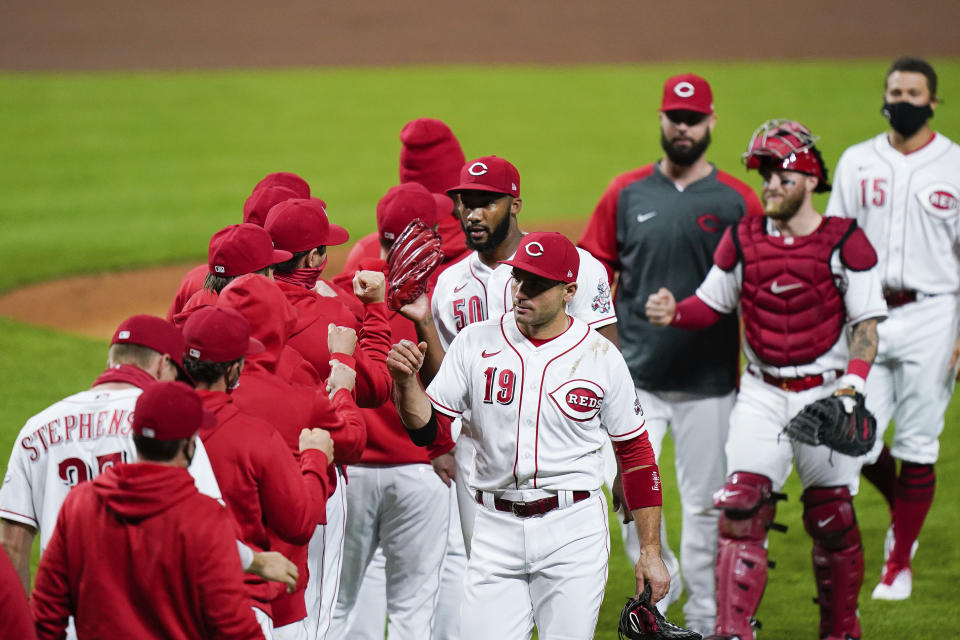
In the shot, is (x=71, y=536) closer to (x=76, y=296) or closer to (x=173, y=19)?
(x=76, y=296)

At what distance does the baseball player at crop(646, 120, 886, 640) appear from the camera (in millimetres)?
5070

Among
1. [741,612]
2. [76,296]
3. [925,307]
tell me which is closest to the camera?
[741,612]

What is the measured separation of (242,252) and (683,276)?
2.48 meters

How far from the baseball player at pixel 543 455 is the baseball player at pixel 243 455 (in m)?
0.72

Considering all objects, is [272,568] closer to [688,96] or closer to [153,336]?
[153,336]

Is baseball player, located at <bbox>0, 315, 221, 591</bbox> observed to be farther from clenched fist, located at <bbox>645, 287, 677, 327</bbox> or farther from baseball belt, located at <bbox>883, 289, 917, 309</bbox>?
baseball belt, located at <bbox>883, 289, 917, 309</bbox>

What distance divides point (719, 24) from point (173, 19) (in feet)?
38.4

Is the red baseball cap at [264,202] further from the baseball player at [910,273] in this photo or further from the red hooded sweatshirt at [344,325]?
the baseball player at [910,273]

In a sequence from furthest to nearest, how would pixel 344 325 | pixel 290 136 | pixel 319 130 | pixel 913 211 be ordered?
1. pixel 319 130
2. pixel 290 136
3. pixel 913 211
4. pixel 344 325

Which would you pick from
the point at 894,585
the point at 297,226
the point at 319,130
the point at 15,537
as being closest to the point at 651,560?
the point at 297,226

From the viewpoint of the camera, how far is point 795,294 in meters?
5.16

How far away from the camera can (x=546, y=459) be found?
3938mm

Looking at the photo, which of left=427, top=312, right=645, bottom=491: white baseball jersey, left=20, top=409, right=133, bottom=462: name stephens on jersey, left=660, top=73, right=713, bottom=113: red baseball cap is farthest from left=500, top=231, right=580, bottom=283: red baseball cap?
left=660, top=73, right=713, bottom=113: red baseball cap

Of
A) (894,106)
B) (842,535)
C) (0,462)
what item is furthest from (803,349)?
(0,462)
